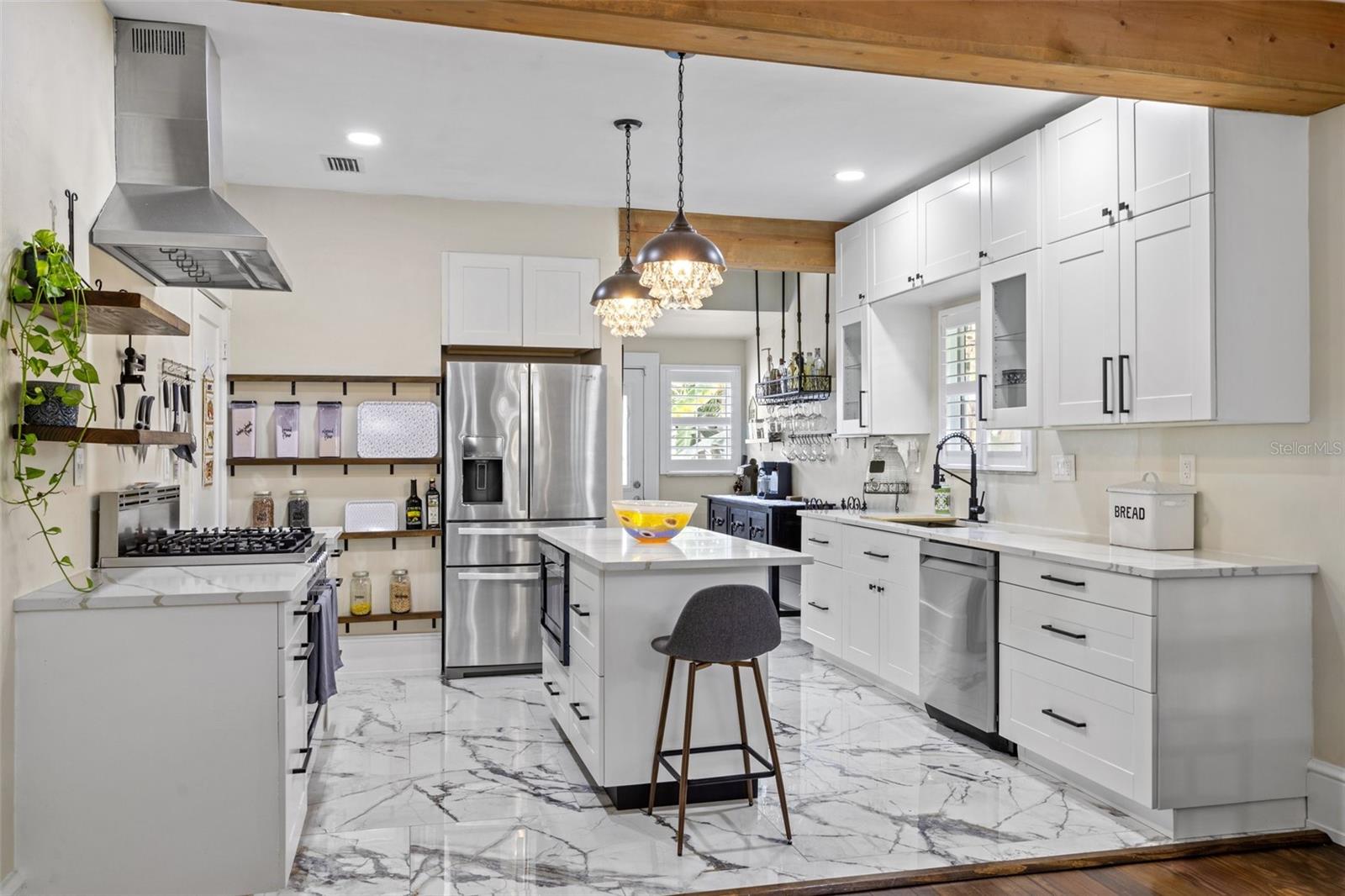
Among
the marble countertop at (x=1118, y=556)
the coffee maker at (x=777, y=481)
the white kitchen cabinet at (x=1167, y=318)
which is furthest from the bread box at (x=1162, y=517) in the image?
the coffee maker at (x=777, y=481)

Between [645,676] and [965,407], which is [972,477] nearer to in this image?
[965,407]

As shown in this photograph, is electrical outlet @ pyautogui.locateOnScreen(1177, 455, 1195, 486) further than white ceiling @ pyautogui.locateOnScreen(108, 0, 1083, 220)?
Yes

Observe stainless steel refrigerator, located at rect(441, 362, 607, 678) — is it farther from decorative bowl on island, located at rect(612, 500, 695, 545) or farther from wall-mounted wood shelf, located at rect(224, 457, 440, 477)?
decorative bowl on island, located at rect(612, 500, 695, 545)

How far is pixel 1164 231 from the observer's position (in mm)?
3279

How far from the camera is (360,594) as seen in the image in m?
5.23

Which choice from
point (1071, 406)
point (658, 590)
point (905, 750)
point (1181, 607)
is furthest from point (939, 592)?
point (658, 590)

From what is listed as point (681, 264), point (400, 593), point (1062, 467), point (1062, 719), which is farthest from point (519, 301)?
point (1062, 719)

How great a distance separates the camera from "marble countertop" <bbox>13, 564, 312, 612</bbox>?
8.07 ft

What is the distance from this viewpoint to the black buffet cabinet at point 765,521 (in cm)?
642

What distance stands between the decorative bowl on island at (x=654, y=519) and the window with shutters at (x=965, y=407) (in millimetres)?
1718

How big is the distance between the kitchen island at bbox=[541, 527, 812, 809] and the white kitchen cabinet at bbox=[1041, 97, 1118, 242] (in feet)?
5.86

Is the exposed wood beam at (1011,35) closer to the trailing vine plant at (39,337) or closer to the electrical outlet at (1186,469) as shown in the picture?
the trailing vine plant at (39,337)

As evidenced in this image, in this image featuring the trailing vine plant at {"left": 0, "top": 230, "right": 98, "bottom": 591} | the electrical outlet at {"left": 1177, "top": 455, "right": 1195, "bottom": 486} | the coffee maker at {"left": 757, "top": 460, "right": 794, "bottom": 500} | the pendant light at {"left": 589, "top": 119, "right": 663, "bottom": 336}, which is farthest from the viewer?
the coffee maker at {"left": 757, "top": 460, "right": 794, "bottom": 500}

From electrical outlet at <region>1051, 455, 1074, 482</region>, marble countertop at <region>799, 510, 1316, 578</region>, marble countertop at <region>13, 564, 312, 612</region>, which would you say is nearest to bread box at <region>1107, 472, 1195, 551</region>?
marble countertop at <region>799, 510, 1316, 578</region>
